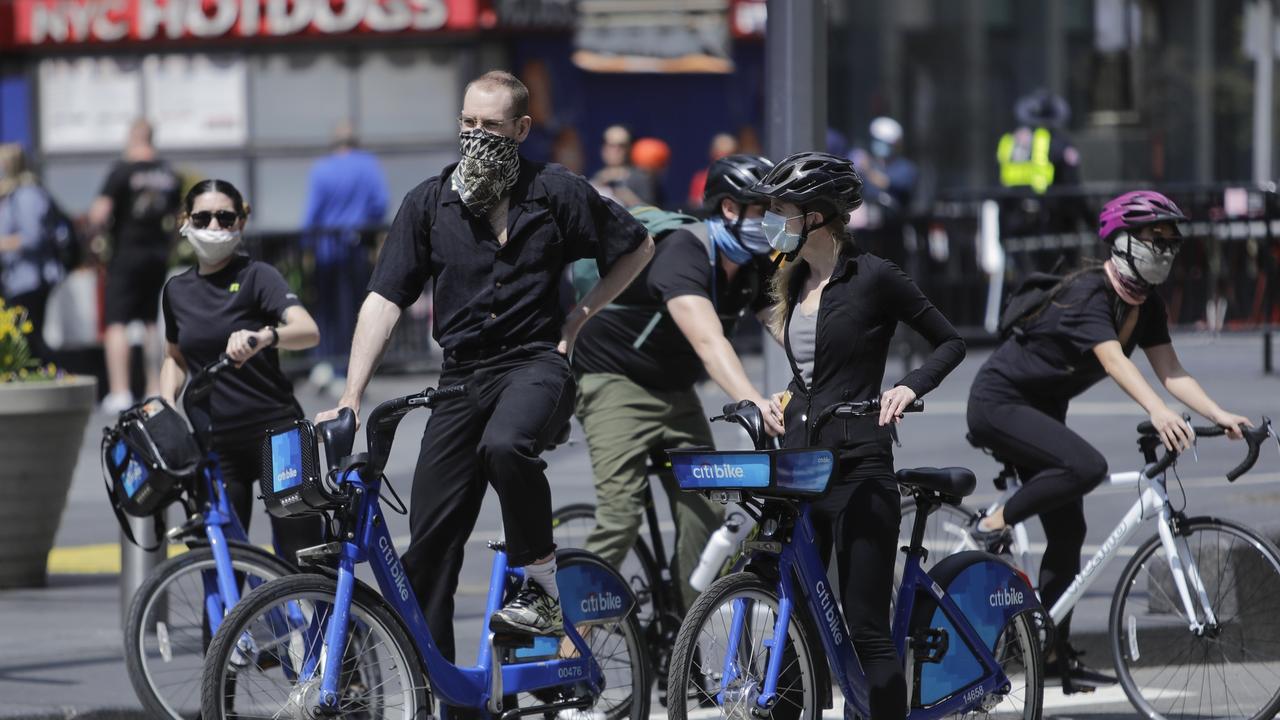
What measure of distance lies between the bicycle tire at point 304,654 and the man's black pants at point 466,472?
340mm

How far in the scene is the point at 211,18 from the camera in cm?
2050

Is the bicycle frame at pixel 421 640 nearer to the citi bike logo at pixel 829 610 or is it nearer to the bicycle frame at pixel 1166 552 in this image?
the citi bike logo at pixel 829 610

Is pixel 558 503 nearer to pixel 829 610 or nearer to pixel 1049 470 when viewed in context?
pixel 1049 470

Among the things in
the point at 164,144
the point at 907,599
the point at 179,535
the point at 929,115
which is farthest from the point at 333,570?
the point at 929,115

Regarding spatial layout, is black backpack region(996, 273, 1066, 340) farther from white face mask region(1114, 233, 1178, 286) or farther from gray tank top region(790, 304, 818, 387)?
gray tank top region(790, 304, 818, 387)

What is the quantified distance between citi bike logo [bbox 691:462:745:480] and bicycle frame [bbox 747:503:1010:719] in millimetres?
228

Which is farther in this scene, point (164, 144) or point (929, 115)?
point (929, 115)

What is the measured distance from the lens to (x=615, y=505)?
261 inches

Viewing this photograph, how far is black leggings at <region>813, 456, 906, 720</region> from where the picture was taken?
542cm

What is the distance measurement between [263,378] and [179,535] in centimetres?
65

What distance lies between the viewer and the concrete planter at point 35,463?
27.5 feet

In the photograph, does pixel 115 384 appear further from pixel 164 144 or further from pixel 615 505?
Answer: pixel 615 505

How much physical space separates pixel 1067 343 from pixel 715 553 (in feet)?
4.49

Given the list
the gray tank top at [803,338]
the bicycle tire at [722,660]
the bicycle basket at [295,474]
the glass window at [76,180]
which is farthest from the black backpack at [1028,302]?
the glass window at [76,180]
